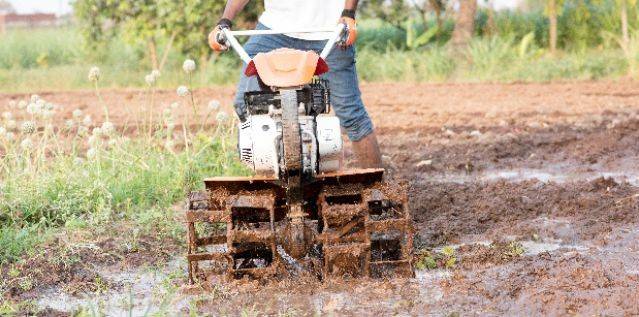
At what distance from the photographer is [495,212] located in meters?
6.33

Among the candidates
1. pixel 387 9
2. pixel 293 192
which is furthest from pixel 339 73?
pixel 387 9

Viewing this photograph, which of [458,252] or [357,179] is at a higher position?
[357,179]

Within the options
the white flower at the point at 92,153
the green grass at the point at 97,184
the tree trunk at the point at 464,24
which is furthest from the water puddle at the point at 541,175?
the tree trunk at the point at 464,24

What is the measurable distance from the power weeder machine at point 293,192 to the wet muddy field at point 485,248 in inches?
5.6

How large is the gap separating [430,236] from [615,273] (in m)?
1.27

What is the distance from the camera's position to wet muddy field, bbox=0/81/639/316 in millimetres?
4465

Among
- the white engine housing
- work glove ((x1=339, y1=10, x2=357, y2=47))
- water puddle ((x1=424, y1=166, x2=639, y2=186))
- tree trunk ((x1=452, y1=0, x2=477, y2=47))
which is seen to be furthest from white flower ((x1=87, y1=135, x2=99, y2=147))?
tree trunk ((x1=452, y1=0, x2=477, y2=47))

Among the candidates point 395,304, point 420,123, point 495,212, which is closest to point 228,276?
point 395,304

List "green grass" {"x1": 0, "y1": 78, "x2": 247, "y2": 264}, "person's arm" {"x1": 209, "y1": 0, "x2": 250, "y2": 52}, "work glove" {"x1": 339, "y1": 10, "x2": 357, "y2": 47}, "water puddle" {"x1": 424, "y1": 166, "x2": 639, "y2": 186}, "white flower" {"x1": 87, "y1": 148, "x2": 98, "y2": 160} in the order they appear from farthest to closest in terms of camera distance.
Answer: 1. "water puddle" {"x1": 424, "y1": 166, "x2": 639, "y2": 186}
2. "white flower" {"x1": 87, "y1": 148, "x2": 98, "y2": 160}
3. "green grass" {"x1": 0, "y1": 78, "x2": 247, "y2": 264}
4. "person's arm" {"x1": 209, "y1": 0, "x2": 250, "y2": 52}
5. "work glove" {"x1": 339, "y1": 10, "x2": 357, "y2": 47}

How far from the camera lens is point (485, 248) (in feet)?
17.7

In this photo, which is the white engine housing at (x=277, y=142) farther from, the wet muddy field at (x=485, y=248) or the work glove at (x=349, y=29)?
the wet muddy field at (x=485, y=248)

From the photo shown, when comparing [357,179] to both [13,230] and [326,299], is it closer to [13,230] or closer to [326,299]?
[326,299]

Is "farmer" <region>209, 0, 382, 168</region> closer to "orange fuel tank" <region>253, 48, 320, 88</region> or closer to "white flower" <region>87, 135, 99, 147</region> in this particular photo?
"orange fuel tank" <region>253, 48, 320, 88</region>

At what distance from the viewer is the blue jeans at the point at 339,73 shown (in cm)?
564
